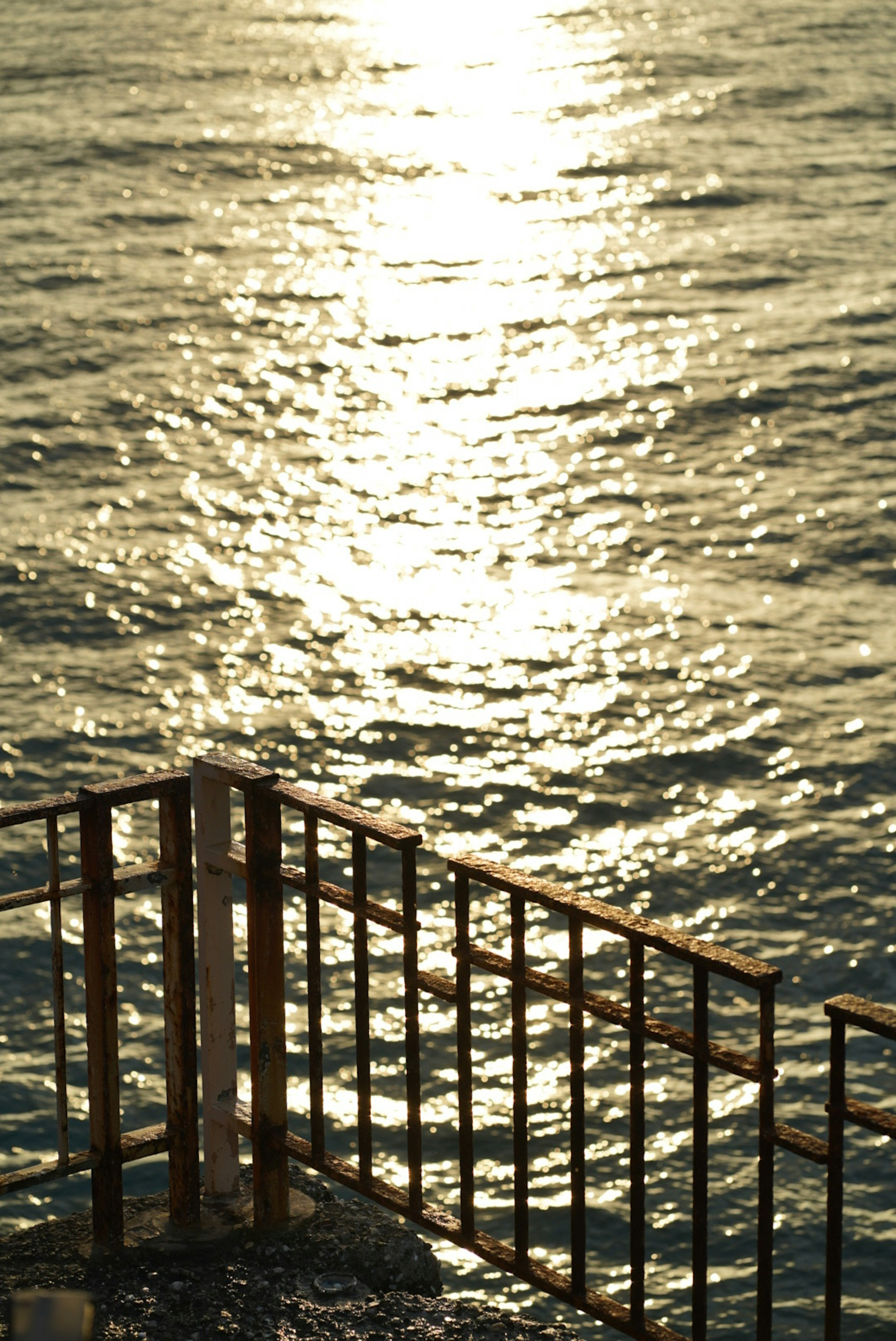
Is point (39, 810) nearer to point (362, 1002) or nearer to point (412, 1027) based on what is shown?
point (362, 1002)

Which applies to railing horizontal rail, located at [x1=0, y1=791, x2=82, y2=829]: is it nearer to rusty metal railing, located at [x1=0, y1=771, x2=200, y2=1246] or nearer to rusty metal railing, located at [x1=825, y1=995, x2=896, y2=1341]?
rusty metal railing, located at [x1=0, y1=771, x2=200, y2=1246]

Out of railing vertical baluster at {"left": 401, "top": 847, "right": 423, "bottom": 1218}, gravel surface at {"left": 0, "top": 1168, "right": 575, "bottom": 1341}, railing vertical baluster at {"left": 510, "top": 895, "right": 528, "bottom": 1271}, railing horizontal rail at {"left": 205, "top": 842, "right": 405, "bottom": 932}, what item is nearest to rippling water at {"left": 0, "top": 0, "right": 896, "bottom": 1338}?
gravel surface at {"left": 0, "top": 1168, "right": 575, "bottom": 1341}

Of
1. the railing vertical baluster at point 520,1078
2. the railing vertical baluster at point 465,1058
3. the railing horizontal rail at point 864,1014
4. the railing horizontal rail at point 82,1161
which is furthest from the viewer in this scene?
the railing horizontal rail at point 82,1161

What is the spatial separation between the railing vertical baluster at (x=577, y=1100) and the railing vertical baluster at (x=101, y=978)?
1.05 metres

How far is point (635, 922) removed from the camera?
11.9 ft

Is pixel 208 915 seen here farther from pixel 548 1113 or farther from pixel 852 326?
pixel 852 326

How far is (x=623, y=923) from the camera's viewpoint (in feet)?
11.9

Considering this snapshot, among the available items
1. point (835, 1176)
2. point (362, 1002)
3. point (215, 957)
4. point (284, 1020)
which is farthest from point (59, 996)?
point (835, 1176)

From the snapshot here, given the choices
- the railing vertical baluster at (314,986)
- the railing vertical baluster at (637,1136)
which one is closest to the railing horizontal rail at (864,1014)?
the railing vertical baluster at (637,1136)

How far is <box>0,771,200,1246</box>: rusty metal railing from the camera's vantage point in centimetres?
420

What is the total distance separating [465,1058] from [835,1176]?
3.11 ft

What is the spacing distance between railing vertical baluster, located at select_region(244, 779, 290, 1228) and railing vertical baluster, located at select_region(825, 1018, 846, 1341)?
136cm

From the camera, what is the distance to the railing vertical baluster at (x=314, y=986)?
4184 millimetres

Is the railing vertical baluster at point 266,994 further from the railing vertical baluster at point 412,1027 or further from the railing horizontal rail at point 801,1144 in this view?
the railing horizontal rail at point 801,1144
